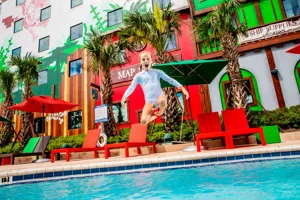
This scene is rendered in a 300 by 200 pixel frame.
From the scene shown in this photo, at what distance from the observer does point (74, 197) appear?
9.18 ft

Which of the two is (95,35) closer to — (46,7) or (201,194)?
(201,194)

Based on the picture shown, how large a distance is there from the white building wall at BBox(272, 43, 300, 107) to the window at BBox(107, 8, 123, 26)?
10.9 meters

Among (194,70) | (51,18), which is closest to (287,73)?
(194,70)

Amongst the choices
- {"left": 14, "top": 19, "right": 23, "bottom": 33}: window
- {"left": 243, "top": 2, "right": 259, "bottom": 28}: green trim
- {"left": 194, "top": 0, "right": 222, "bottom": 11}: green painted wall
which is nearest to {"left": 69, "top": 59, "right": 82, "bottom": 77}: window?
{"left": 14, "top": 19, "right": 23, "bottom": 33}: window

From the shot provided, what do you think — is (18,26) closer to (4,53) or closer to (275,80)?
(4,53)

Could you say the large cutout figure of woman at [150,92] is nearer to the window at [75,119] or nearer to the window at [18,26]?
the window at [75,119]

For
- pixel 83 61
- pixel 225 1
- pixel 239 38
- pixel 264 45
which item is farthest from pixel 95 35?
pixel 264 45

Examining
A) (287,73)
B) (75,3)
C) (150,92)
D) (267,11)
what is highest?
(75,3)

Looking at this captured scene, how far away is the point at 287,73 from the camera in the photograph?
35.3 ft

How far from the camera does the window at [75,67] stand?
16578mm

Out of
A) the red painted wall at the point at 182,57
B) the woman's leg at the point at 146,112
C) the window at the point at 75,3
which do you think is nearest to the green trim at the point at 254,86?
the red painted wall at the point at 182,57

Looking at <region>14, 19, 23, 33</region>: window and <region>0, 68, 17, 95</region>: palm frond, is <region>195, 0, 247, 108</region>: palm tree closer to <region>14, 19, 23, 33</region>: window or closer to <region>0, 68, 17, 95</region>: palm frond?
<region>0, 68, 17, 95</region>: palm frond

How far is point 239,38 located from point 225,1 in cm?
310

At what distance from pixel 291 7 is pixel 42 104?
45.8 ft
